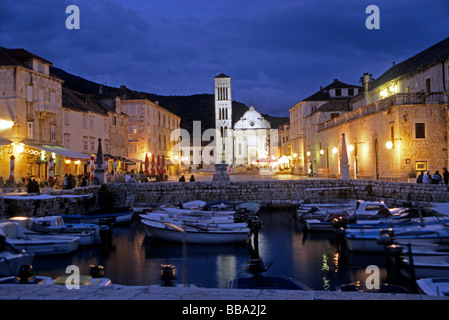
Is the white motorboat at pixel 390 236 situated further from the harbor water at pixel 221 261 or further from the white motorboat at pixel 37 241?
the white motorboat at pixel 37 241

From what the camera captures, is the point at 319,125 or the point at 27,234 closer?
the point at 27,234

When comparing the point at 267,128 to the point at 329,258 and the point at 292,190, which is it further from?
the point at 329,258

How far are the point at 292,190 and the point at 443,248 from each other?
19786 millimetres

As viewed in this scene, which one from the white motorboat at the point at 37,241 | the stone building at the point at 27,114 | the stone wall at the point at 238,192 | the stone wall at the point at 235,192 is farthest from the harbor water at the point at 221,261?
the stone building at the point at 27,114

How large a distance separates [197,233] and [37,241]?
6915 millimetres

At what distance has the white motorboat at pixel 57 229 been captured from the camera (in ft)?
57.1

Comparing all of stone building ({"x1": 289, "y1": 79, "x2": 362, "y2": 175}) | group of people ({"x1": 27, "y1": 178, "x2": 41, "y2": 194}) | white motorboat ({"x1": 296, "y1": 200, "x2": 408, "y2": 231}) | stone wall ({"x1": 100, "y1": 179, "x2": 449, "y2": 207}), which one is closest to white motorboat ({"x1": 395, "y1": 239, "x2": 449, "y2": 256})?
white motorboat ({"x1": 296, "y1": 200, "x2": 408, "y2": 231})

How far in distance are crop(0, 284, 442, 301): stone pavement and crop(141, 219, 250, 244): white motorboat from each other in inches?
532

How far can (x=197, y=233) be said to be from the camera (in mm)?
18859

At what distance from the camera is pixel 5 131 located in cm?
3062

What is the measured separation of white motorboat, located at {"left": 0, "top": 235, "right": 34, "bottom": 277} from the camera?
11.2m

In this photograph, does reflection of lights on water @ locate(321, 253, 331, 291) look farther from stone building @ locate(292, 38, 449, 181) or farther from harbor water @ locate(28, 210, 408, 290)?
stone building @ locate(292, 38, 449, 181)
